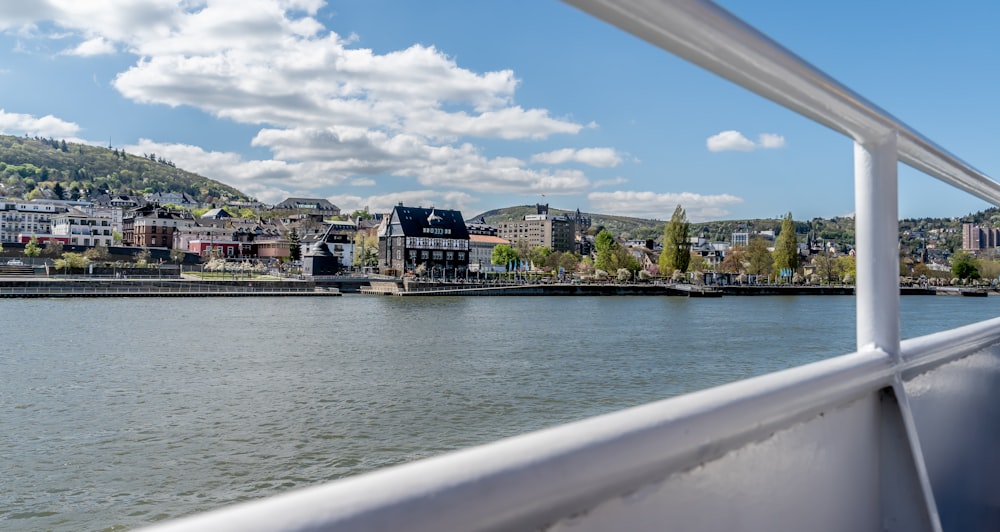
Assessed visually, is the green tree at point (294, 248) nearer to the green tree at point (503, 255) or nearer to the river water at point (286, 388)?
the green tree at point (503, 255)

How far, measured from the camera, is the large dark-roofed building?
7200 centimetres

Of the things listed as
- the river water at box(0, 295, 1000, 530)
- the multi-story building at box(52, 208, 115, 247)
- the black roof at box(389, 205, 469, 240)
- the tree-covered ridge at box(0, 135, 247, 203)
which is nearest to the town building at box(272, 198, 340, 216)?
the tree-covered ridge at box(0, 135, 247, 203)

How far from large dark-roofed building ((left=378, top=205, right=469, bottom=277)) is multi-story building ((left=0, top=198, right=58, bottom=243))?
1841 inches

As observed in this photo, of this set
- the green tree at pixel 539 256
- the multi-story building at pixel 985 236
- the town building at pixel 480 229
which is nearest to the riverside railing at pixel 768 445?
the multi-story building at pixel 985 236

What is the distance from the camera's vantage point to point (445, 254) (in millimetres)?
73688

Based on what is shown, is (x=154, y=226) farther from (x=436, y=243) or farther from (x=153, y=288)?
(x=153, y=288)

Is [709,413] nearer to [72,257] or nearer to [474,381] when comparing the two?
[474,381]

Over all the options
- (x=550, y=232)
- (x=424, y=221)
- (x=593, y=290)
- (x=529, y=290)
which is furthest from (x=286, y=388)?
→ (x=550, y=232)

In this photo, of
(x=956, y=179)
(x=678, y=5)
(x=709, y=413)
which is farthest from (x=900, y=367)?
(x=678, y=5)

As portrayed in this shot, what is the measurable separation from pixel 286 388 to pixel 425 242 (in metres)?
56.1

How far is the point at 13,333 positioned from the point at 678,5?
113 feet

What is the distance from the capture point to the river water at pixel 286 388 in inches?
388

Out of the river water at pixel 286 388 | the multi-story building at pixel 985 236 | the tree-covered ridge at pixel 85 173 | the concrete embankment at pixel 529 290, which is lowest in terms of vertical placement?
the river water at pixel 286 388

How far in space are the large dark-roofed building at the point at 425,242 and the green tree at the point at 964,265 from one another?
222ft
